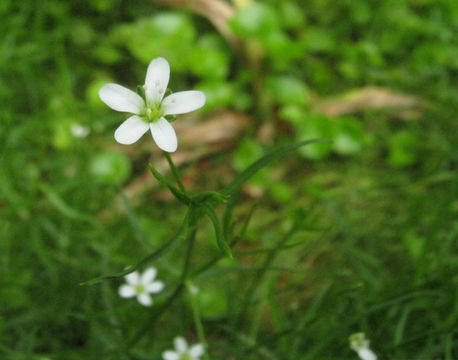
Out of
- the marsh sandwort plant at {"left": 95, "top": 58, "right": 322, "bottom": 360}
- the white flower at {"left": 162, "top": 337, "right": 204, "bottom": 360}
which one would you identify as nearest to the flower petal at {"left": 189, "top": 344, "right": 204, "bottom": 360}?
the white flower at {"left": 162, "top": 337, "right": 204, "bottom": 360}

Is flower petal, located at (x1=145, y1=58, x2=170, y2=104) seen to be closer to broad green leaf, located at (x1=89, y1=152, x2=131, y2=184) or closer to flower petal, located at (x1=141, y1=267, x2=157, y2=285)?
flower petal, located at (x1=141, y1=267, x2=157, y2=285)

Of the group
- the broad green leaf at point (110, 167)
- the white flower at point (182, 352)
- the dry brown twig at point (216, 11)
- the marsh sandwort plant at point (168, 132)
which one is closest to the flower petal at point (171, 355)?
the white flower at point (182, 352)

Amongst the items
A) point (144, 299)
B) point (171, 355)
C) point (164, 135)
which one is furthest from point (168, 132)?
point (171, 355)

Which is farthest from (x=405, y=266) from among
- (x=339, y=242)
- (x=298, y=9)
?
(x=298, y=9)

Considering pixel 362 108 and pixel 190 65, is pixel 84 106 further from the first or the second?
pixel 362 108

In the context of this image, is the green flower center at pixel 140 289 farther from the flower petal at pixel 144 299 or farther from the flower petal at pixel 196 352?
the flower petal at pixel 196 352
